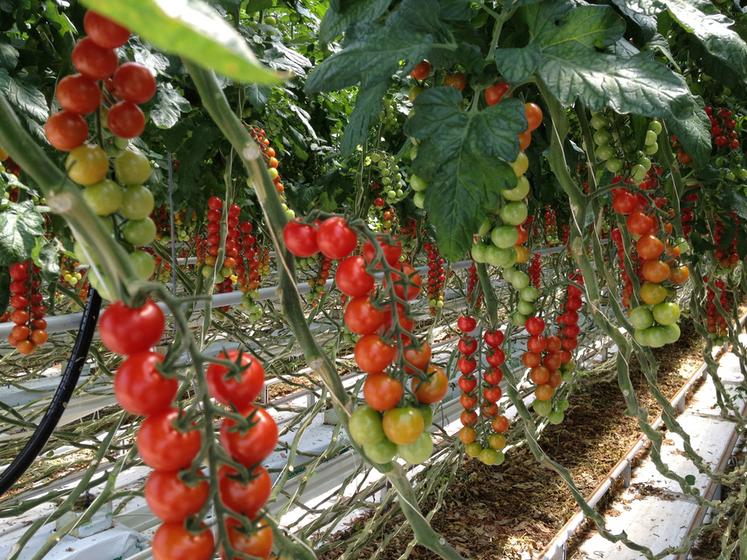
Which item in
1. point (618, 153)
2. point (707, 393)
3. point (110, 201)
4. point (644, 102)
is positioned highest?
point (110, 201)

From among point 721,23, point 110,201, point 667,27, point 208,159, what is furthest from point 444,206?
point 208,159

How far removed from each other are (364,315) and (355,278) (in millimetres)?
22

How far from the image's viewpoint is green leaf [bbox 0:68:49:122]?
723 mm

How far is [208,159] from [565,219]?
1.57 meters

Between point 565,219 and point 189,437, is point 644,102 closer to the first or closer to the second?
point 189,437

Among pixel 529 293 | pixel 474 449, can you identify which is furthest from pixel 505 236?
pixel 474 449

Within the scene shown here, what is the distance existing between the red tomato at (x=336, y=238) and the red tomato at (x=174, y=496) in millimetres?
129

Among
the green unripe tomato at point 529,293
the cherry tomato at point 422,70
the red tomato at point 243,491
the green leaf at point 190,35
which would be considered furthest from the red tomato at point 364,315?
the green unripe tomato at point 529,293

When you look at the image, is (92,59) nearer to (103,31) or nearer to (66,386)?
(103,31)

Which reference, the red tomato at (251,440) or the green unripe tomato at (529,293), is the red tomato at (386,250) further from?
the green unripe tomato at (529,293)

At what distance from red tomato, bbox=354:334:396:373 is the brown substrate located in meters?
1.40

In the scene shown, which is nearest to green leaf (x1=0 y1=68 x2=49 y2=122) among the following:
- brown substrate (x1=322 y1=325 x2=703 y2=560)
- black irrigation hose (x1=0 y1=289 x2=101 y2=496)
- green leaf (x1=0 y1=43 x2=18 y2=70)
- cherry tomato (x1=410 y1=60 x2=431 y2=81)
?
green leaf (x1=0 y1=43 x2=18 y2=70)

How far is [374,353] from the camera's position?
0.34 m

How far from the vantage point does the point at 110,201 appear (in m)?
0.30
